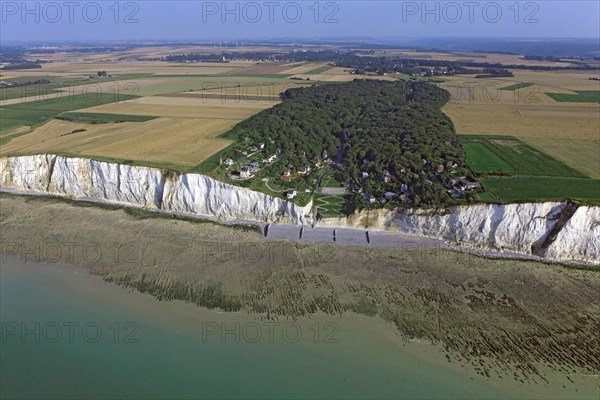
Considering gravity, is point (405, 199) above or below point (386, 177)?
below

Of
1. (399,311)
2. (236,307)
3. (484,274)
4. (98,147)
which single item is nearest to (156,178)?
(98,147)

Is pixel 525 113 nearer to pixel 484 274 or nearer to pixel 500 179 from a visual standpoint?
pixel 500 179

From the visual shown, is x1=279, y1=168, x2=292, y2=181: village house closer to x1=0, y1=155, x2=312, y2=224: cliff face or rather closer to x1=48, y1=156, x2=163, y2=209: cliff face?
x1=0, y1=155, x2=312, y2=224: cliff face

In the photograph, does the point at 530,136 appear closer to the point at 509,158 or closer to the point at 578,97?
the point at 509,158

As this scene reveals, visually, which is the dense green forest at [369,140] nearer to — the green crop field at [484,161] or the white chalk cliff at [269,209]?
the green crop field at [484,161]

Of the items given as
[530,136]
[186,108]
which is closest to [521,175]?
[530,136]

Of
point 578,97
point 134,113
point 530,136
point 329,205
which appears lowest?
point 329,205

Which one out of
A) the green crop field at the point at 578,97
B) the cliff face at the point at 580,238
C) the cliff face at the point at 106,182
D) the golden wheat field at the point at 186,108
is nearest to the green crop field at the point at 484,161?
the cliff face at the point at 580,238
